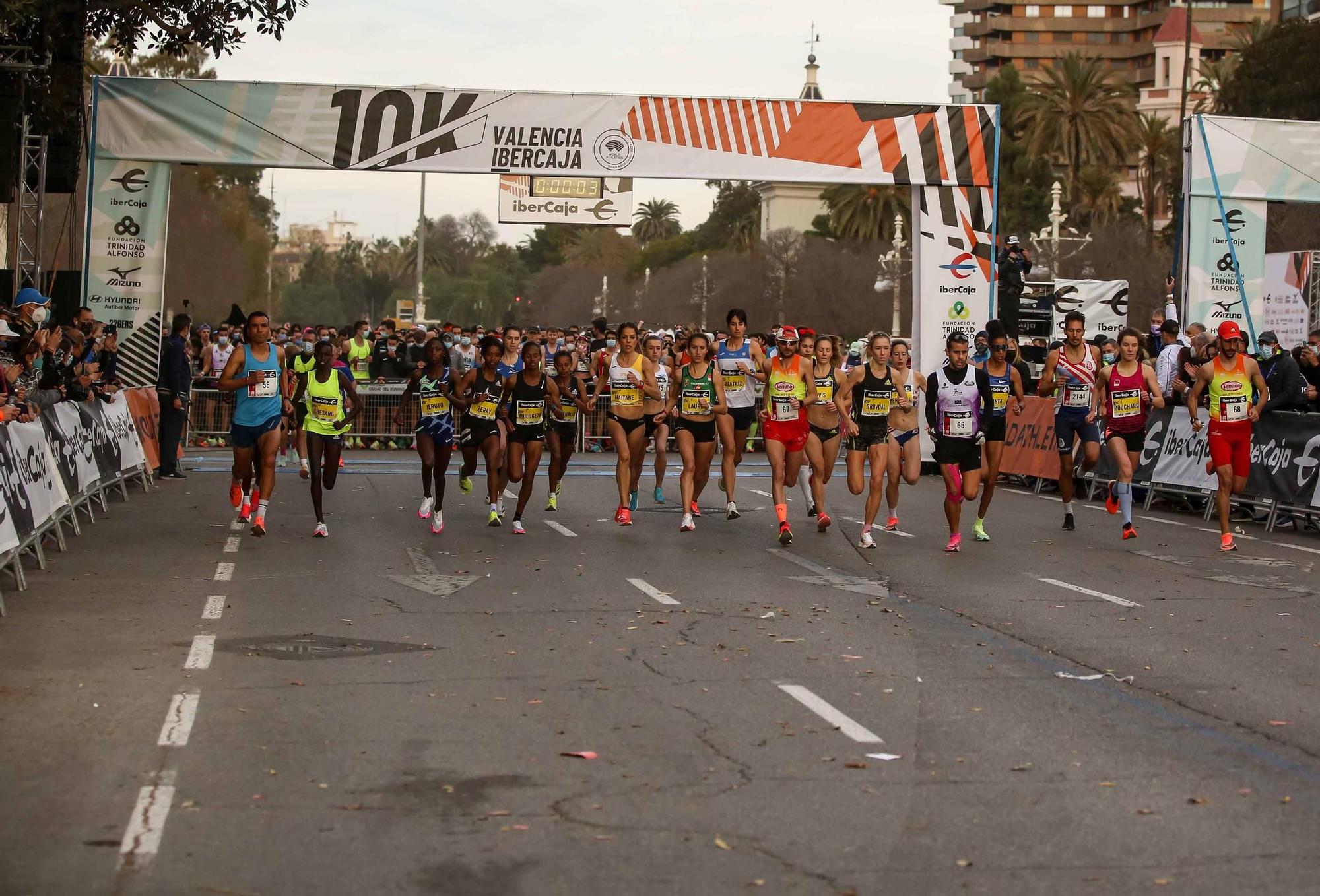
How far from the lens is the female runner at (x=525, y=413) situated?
54.1 feet

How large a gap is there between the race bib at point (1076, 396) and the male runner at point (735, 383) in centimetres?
315

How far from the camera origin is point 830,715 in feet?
25.8

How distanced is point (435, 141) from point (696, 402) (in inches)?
306

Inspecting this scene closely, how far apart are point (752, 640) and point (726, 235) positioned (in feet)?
380

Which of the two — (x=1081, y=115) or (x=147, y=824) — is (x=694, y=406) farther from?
(x=1081, y=115)

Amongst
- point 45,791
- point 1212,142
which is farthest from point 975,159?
point 45,791

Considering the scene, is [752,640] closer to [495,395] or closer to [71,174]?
[495,395]

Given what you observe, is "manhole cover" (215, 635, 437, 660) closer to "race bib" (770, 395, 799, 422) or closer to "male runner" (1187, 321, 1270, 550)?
"race bib" (770, 395, 799, 422)

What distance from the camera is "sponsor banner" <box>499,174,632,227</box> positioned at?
186 ft

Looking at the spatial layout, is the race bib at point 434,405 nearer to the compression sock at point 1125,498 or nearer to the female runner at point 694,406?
the female runner at point 694,406

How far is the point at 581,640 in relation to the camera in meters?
9.99

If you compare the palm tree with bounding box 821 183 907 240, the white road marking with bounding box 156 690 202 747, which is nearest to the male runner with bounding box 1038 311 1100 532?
the white road marking with bounding box 156 690 202 747

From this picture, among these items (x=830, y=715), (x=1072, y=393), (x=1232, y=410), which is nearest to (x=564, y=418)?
(x=1072, y=393)

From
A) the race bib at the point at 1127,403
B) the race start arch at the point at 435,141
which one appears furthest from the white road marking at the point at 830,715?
the race start arch at the point at 435,141
